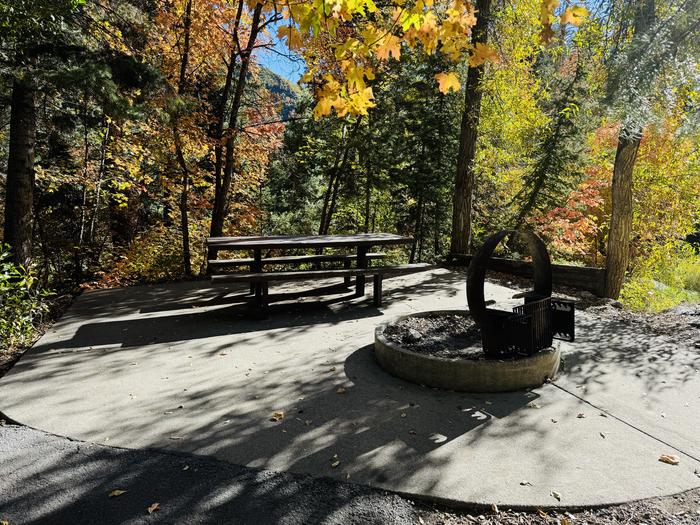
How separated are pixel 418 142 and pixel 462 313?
7.78 m

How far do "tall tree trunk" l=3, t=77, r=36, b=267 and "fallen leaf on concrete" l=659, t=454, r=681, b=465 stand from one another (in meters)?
7.06

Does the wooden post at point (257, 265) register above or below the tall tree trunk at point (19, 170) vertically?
below

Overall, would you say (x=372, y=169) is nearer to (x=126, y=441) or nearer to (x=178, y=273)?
(x=178, y=273)

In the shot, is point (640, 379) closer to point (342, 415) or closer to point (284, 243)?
point (342, 415)

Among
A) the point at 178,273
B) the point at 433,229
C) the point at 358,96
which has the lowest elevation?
the point at 178,273

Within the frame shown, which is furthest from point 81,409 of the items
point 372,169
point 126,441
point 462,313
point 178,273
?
point 372,169

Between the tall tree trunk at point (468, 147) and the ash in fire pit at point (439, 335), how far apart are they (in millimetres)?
4901

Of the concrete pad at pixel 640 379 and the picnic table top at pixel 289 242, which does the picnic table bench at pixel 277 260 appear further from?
the concrete pad at pixel 640 379

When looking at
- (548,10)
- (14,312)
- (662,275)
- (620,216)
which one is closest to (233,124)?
(14,312)

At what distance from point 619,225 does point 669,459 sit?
5861 millimetres

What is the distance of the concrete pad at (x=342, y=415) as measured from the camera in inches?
96.8

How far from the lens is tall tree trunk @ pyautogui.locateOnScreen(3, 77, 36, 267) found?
5832mm

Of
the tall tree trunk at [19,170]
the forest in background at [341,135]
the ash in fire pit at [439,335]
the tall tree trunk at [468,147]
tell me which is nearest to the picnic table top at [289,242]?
the ash in fire pit at [439,335]

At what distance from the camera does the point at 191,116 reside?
8688 mm
